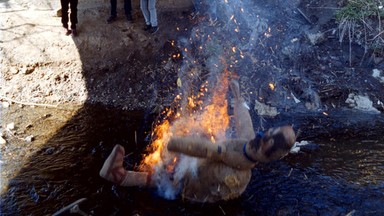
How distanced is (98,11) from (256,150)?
6.28 m

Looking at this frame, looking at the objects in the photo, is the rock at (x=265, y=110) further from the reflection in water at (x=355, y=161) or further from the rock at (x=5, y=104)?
the rock at (x=5, y=104)

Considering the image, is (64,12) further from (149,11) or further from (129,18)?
(149,11)

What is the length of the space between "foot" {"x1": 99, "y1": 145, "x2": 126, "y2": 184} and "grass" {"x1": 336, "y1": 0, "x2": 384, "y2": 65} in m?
6.59

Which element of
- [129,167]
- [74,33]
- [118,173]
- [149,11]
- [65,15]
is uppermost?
[149,11]

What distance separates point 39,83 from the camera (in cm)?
757

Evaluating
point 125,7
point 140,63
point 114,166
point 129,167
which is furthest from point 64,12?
point 114,166

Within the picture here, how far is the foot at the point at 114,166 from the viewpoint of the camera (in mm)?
4453

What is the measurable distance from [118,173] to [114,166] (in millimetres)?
161

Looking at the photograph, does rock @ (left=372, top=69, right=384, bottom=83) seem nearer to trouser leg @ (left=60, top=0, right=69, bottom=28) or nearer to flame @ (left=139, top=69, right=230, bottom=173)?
flame @ (left=139, top=69, right=230, bottom=173)

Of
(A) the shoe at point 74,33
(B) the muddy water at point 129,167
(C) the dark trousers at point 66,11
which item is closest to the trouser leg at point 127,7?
(C) the dark trousers at point 66,11

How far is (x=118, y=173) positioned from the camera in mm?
4598

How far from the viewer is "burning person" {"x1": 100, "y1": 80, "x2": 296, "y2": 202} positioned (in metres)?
3.98

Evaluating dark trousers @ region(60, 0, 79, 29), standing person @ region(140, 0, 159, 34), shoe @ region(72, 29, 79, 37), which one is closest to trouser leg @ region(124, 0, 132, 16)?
standing person @ region(140, 0, 159, 34)

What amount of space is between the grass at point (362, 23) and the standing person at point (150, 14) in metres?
4.76
